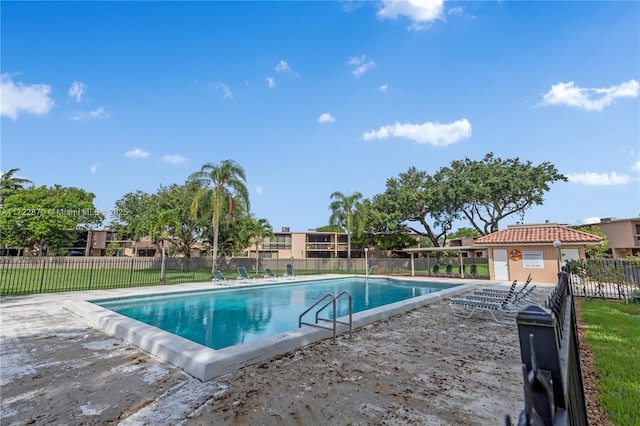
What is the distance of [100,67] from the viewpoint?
1321 cm

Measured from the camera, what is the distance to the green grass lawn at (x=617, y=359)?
10.6ft

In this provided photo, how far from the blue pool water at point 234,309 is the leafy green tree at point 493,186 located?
16533 mm

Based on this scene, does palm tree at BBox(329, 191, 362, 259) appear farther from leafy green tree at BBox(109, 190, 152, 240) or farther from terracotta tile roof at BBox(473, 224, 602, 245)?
leafy green tree at BBox(109, 190, 152, 240)

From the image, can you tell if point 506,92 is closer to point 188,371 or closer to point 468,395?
point 468,395

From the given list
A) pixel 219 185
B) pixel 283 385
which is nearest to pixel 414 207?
pixel 219 185

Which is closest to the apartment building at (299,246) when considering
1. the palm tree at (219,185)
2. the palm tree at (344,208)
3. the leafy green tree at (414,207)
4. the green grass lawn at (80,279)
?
the leafy green tree at (414,207)

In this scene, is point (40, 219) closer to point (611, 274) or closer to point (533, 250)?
point (533, 250)

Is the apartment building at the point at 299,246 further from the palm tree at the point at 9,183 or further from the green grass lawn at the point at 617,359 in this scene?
the green grass lawn at the point at 617,359

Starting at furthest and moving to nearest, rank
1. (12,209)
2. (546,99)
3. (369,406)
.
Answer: (12,209) → (546,99) → (369,406)

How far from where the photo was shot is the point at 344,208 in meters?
32.1

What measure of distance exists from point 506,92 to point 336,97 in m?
8.86

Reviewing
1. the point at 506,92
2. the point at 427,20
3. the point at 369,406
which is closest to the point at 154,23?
the point at 427,20

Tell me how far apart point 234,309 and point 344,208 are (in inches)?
852

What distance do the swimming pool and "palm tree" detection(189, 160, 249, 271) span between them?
22.7ft
